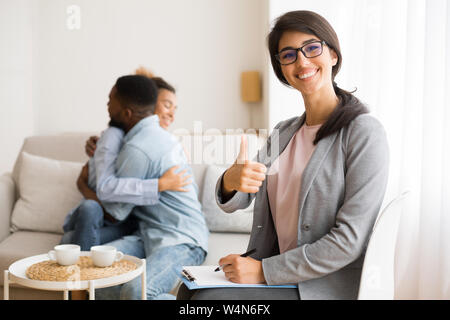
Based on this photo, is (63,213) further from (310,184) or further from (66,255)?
(310,184)

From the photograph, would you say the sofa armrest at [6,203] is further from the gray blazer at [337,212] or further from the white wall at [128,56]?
the gray blazer at [337,212]

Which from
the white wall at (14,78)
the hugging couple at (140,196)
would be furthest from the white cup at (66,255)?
the white wall at (14,78)

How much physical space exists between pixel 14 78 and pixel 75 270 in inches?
86.0

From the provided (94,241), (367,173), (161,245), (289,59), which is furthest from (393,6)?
(94,241)

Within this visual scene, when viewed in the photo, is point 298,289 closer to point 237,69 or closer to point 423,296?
point 423,296

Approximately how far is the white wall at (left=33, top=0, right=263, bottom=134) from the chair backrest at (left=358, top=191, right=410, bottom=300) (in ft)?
8.11

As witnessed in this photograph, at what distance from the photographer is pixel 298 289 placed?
100 cm

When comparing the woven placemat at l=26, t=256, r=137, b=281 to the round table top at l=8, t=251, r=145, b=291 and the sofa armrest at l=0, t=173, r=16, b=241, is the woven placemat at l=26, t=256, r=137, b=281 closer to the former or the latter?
the round table top at l=8, t=251, r=145, b=291

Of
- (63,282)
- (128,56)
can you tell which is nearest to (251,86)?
(128,56)

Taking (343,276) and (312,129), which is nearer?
(343,276)

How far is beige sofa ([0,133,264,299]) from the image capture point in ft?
6.97

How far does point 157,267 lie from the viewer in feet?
5.93

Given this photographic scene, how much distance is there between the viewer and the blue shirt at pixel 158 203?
1.98m
